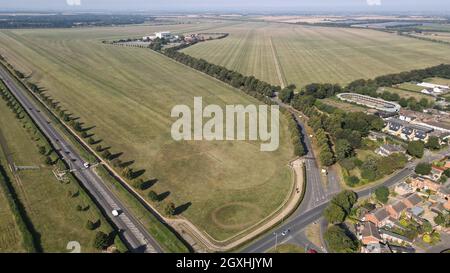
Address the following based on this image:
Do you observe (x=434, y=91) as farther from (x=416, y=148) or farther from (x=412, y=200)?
(x=412, y=200)

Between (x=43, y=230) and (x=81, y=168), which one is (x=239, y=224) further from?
(x=81, y=168)

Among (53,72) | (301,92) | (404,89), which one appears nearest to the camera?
(301,92)

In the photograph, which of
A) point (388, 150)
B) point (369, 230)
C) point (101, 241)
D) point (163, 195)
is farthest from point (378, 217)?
point (101, 241)

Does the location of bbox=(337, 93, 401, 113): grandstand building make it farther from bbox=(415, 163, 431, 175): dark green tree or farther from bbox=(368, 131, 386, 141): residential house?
bbox=(415, 163, 431, 175): dark green tree

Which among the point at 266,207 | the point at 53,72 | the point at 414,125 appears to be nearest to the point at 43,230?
the point at 266,207

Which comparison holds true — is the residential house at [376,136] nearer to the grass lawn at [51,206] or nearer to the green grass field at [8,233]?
the grass lawn at [51,206]

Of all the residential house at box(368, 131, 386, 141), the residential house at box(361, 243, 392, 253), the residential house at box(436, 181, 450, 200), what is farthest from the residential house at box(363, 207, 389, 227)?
the residential house at box(368, 131, 386, 141)
